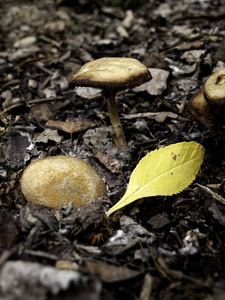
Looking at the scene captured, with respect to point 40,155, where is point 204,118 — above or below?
above

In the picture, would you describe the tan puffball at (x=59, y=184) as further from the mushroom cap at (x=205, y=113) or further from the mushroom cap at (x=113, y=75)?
the mushroom cap at (x=205, y=113)

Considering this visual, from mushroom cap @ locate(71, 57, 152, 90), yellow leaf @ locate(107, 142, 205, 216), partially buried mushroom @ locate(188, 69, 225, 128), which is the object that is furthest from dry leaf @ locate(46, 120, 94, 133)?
partially buried mushroom @ locate(188, 69, 225, 128)

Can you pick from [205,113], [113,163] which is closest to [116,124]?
[113,163]

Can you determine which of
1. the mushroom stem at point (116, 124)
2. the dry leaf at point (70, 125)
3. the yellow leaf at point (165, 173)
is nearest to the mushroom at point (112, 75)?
the mushroom stem at point (116, 124)

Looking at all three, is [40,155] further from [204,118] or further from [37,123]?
[204,118]

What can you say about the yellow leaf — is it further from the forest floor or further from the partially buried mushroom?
the partially buried mushroom

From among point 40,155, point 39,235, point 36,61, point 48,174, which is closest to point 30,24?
point 36,61
